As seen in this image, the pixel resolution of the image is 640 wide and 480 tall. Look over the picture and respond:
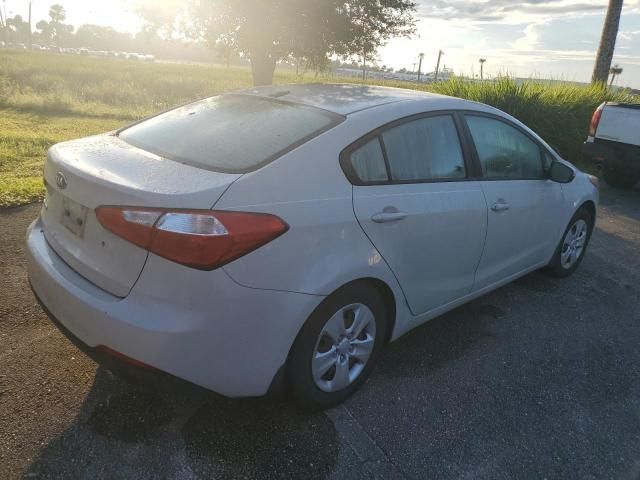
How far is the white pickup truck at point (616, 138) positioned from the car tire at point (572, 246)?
3.80m

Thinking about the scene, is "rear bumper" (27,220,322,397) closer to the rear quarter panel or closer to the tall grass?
the rear quarter panel

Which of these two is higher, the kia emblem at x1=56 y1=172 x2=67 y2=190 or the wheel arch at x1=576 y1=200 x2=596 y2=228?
the kia emblem at x1=56 y1=172 x2=67 y2=190

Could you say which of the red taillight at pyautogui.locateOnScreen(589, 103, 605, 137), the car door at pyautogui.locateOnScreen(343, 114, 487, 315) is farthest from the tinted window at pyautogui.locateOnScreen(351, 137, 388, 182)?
the red taillight at pyautogui.locateOnScreen(589, 103, 605, 137)

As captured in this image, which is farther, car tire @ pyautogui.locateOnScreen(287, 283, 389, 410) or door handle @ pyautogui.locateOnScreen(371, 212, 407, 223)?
door handle @ pyautogui.locateOnScreen(371, 212, 407, 223)

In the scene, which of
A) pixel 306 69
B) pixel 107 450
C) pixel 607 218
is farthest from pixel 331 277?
pixel 306 69

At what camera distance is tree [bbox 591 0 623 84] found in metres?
13.4

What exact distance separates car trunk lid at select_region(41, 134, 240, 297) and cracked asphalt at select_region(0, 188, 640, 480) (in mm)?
595

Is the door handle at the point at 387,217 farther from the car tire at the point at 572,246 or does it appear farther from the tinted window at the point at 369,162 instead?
the car tire at the point at 572,246

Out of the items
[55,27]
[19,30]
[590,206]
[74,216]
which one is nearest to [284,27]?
[590,206]

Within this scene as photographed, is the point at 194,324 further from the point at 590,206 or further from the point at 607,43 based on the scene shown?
the point at 607,43

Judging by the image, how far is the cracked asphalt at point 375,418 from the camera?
2268 millimetres

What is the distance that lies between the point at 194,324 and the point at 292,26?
1051 cm

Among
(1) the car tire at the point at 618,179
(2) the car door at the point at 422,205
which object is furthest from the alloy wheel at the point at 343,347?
(1) the car tire at the point at 618,179

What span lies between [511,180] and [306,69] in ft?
35.2
